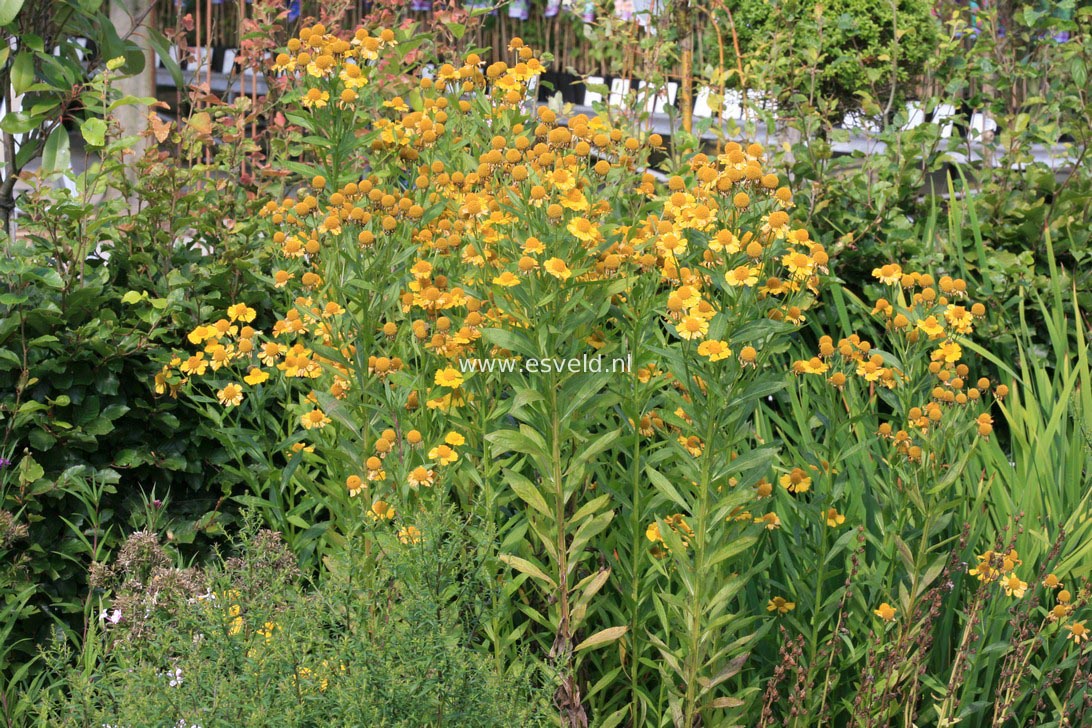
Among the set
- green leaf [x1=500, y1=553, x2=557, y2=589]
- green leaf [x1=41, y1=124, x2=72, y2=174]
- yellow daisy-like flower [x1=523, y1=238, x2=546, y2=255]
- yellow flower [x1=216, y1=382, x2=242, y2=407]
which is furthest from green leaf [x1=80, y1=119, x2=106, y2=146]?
green leaf [x1=500, y1=553, x2=557, y2=589]

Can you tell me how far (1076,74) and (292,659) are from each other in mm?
3734

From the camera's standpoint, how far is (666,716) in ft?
7.96

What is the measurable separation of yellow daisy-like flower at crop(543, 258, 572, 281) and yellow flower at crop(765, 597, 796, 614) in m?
0.92

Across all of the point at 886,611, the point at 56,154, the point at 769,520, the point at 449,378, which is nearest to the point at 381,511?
the point at 449,378

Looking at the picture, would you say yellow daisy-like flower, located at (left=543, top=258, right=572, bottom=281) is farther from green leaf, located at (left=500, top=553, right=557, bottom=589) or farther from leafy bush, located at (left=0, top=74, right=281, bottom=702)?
leafy bush, located at (left=0, top=74, right=281, bottom=702)

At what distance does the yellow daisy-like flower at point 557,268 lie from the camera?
2.17 m

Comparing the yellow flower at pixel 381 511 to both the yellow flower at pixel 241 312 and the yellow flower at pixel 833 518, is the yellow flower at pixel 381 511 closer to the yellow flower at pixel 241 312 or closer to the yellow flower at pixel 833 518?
the yellow flower at pixel 241 312

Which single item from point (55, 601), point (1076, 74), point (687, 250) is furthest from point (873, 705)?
point (1076, 74)

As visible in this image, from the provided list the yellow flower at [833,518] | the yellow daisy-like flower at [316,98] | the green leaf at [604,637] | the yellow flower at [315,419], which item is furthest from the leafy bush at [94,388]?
the yellow flower at [833,518]

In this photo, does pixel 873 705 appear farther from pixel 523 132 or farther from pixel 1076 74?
pixel 1076 74

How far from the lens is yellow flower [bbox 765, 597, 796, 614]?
2594 mm

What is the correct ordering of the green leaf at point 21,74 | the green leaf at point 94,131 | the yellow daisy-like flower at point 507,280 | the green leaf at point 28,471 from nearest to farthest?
the yellow daisy-like flower at point 507,280 < the green leaf at point 28,471 < the green leaf at point 94,131 < the green leaf at point 21,74

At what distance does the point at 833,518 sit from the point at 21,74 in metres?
2.44

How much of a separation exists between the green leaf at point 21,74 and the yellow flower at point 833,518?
2.40 meters
